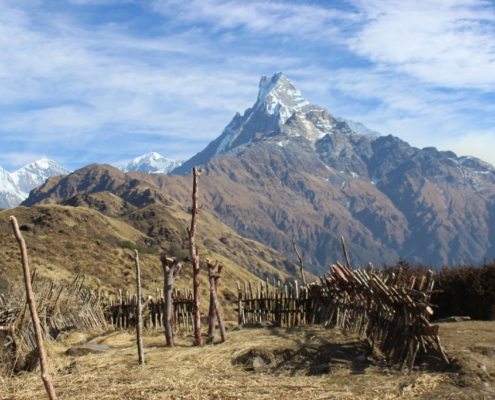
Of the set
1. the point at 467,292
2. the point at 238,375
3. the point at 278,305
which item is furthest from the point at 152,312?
the point at 467,292

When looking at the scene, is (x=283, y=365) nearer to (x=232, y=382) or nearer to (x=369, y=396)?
(x=232, y=382)

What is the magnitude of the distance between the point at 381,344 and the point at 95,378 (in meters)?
4.84

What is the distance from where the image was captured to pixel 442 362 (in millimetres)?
6500

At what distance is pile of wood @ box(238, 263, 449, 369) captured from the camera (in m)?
6.77

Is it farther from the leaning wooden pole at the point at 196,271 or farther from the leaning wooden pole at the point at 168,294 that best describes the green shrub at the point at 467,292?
the leaning wooden pole at the point at 168,294

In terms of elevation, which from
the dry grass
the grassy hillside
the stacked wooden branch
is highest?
the grassy hillside

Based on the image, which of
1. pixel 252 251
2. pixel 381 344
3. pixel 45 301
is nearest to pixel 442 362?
pixel 381 344

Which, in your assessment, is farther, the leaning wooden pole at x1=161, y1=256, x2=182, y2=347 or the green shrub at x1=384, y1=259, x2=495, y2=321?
the green shrub at x1=384, y1=259, x2=495, y2=321

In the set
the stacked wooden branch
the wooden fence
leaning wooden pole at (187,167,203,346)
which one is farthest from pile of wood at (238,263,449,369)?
the wooden fence

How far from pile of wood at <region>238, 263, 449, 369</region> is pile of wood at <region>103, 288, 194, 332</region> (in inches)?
62.6

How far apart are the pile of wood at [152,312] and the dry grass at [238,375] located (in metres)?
3.13

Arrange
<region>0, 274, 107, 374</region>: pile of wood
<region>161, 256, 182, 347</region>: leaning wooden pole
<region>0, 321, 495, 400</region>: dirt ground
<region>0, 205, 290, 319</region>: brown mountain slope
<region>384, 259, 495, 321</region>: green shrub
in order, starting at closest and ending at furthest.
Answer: <region>0, 321, 495, 400</region>: dirt ground, <region>0, 274, 107, 374</region>: pile of wood, <region>161, 256, 182, 347</region>: leaning wooden pole, <region>384, 259, 495, 321</region>: green shrub, <region>0, 205, 290, 319</region>: brown mountain slope

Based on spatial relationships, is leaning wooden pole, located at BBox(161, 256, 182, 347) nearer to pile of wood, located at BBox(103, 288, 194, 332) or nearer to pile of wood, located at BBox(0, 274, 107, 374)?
pile of wood, located at BBox(0, 274, 107, 374)

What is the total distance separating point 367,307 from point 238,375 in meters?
3.11
